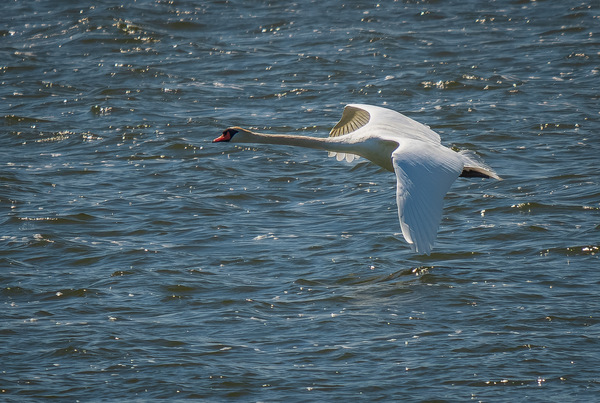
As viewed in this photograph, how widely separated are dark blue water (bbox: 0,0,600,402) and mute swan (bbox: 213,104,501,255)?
0.83 metres

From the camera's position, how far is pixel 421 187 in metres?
7.17

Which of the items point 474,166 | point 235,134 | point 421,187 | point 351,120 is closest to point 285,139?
point 235,134

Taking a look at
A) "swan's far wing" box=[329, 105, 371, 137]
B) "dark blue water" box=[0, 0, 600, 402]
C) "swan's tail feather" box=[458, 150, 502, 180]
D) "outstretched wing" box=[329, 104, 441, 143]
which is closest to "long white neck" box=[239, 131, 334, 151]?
"outstretched wing" box=[329, 104, 441, 143]

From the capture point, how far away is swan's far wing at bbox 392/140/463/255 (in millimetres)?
6781

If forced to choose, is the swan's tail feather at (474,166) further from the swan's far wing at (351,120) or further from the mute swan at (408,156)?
the swan's far wing at (351,120)

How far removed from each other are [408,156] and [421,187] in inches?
21.6

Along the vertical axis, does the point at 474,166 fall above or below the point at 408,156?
below

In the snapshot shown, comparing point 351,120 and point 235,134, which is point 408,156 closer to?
point 235,134

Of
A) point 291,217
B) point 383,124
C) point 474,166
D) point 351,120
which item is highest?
point 383,124

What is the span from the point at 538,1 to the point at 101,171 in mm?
10924

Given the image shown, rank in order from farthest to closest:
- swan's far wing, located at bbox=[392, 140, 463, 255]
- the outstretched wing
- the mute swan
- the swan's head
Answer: the swan's head < the outstretched wing < the mute swan < swan's far wing, located at bbox=[392, 140, 463, 255]

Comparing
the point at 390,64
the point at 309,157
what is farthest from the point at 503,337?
the point at 390,64

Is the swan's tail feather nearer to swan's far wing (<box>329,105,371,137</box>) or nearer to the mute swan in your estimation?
the mute swan

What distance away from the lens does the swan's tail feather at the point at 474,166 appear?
8711mm
